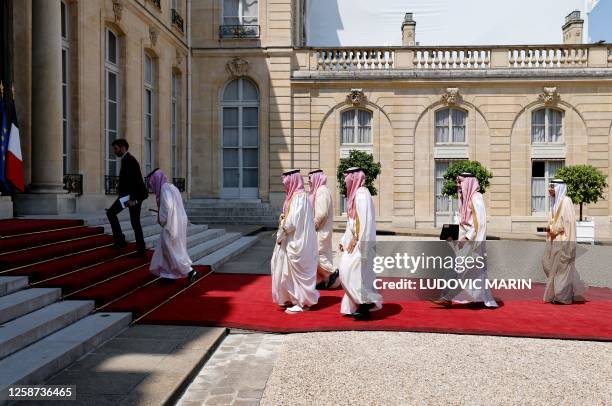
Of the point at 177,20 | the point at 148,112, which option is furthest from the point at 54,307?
the point at 177,20

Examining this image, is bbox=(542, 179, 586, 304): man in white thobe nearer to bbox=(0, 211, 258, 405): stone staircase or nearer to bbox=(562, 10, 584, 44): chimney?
bbox=(0, 211, 258, 405): stone staircase

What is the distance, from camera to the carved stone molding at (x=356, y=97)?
21.4 metres

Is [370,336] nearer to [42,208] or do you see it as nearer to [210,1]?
[42,208]

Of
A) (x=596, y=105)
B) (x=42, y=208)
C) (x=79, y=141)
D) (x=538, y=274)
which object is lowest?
(x=538, y=274)

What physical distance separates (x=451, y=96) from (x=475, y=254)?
48.5 ft

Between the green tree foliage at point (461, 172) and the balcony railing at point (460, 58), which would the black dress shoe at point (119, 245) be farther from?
the balcony railing at point (460, 58)

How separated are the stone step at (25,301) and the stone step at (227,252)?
4163 millimetres

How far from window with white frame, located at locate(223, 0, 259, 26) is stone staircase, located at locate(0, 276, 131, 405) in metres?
16.9

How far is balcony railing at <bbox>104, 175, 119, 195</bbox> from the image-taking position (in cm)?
A: 1354

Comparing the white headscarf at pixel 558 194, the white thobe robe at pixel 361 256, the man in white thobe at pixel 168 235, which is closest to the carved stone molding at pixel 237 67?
the man in white thobe at pixel 168 235

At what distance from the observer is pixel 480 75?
835 inches

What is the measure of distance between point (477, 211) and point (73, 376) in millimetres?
5228

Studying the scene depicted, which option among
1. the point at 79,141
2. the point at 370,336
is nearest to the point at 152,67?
the point at 79,141

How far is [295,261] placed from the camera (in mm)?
7289
